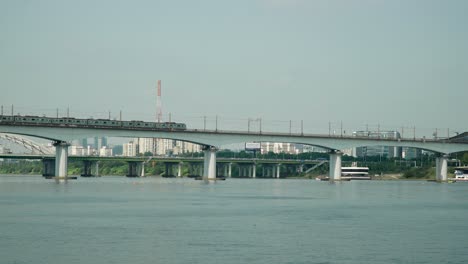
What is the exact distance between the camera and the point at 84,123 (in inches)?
5832

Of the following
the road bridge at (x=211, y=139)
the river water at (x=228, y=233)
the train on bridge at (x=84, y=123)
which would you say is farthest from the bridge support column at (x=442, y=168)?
the river water at (x=228, y=233)

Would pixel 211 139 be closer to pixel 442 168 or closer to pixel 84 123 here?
pixel 84 123

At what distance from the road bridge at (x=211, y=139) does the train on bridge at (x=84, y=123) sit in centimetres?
→ 53

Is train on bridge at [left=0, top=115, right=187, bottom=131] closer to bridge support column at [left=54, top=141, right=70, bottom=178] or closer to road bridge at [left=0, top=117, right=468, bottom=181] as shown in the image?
road bridge at [left=0, top=117, right=468, bottom=181]

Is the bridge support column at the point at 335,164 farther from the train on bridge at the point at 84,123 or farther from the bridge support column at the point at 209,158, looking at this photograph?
the train on bridge at the point at 84,123

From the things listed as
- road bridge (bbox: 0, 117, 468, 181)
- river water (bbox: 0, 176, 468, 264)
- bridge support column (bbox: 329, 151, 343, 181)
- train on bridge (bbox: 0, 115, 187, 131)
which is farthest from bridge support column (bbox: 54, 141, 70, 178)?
bridge support column (bbox: 329, 151, 343, 181)

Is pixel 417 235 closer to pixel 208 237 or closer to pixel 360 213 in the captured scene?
pixel 208 237

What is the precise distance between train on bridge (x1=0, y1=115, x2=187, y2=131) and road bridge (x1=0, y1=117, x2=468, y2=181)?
53cm

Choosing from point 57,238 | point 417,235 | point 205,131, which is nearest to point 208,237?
point 57,238

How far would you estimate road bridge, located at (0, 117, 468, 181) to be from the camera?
469 feet

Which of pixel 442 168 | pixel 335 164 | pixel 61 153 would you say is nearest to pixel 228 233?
pixel 61 153

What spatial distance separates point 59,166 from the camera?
148125 millimetres

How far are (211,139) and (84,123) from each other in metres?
27.9

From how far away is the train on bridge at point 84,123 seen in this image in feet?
458
